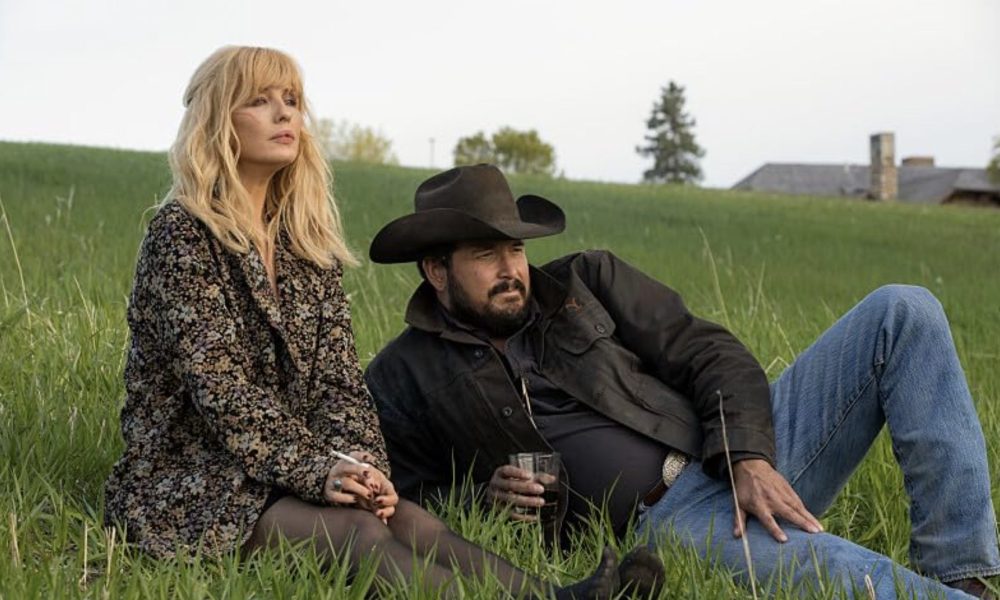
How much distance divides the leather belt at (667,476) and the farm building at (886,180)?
47048 millimetres

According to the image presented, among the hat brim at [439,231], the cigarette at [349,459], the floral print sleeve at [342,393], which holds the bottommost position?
the cigarette at [349,459]

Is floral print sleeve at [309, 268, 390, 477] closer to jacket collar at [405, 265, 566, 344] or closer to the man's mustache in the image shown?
jacket collar at [405, 265, 566, 344]

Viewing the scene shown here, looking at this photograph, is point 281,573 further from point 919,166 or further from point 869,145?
point 919,166

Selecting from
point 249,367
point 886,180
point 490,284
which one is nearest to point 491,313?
point 490,284

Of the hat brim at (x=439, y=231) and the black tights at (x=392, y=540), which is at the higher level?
the hat brim at (x=439, y=231)

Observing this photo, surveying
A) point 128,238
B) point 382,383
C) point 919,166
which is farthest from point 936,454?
point 919,166

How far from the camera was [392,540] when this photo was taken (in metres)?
3.24

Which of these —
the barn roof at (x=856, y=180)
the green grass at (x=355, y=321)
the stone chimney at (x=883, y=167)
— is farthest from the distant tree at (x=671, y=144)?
the green grass at (x=355, y=321)

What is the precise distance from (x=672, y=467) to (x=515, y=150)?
77.8 m

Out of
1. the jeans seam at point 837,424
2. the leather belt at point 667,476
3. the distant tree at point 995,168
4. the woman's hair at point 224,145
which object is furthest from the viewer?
the distant tree at point 995,168

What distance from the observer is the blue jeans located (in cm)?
337

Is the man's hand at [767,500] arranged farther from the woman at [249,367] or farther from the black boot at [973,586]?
the woman at [249,367]

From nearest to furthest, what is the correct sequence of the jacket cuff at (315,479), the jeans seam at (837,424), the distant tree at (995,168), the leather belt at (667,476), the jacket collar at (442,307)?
the jacket cuff at (315,479) → the jeans seam at (837,424) → the leather belt at (667,476) → the jacket collar at (442,307) → the distant tree at (995,168)

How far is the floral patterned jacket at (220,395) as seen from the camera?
338 cm
